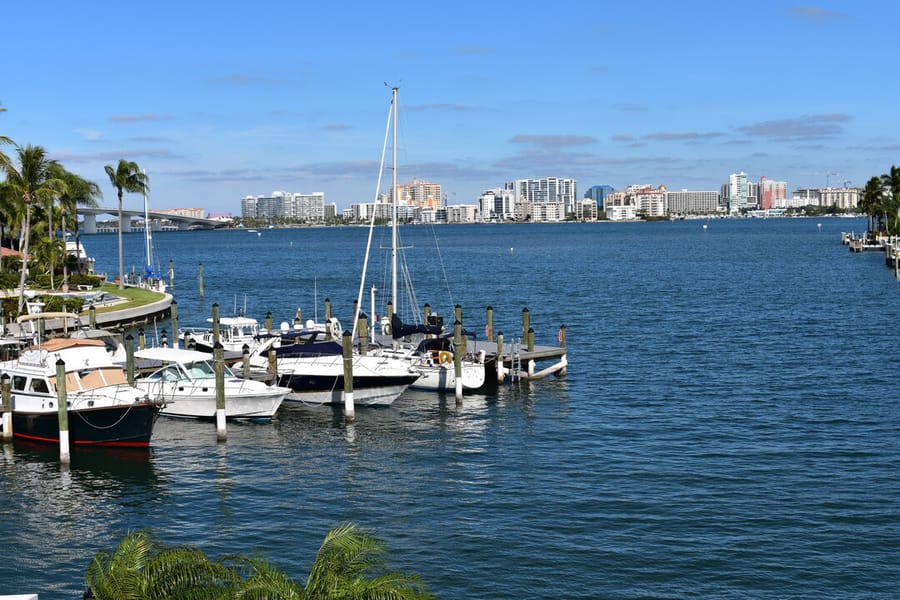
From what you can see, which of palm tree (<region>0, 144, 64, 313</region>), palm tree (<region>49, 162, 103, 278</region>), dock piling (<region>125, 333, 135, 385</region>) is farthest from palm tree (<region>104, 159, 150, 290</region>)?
dock piling (<region>125, 333, 135, 385</region>)

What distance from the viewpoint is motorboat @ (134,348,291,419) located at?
3997 centimetres

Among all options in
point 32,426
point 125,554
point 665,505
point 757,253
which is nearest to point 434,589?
point 665,505

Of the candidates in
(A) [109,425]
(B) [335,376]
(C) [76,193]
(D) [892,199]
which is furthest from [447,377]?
(D) [892,199]

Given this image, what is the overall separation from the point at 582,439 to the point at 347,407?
373 inches

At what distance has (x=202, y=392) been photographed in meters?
40.1

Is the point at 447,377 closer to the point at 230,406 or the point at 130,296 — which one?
the point at 230,406

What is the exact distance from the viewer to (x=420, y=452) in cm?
3631

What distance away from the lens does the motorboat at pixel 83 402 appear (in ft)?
118

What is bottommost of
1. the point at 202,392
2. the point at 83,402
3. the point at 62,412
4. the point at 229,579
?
the point at 202,392

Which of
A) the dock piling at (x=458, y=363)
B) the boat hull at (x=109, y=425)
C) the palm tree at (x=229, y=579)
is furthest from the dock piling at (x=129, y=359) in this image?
the palm tree at (x=229, y=579)

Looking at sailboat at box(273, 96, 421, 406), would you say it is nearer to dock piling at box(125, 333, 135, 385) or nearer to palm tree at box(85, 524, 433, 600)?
dock piling at box(125, 333, 135, 385)

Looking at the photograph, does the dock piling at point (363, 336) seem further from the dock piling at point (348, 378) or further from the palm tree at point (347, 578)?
the palm tree at point (347, 578)

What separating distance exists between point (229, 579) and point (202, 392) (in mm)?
26697

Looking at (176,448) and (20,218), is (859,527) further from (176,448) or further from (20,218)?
(20,218)
